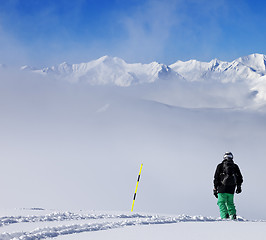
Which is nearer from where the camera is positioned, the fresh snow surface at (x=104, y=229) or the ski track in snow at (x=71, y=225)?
→ the fresh snow surface at (x=104, y=229)

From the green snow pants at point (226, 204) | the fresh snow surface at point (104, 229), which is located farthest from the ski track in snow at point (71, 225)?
the green snow pants at point (226, 204)

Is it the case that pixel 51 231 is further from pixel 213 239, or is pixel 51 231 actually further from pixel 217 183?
pixel 217 183

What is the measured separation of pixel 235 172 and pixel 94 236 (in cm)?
565

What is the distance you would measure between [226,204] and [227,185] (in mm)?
573

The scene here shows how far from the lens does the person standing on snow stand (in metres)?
10.4

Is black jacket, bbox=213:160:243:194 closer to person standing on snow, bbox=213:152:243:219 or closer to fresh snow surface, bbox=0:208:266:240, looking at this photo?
person standing on snow, bbox=213:152:243:219

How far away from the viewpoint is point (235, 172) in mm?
10594

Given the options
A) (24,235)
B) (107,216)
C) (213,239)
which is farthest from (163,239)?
(107,216)

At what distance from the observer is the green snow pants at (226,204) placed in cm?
1038

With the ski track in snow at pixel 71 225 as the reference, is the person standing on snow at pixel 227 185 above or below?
above

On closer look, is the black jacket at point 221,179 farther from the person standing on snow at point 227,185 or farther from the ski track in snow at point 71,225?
the ski track in snow at point 71,225

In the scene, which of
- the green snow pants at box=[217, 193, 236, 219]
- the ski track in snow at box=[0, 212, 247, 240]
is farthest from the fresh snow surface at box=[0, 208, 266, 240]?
the green snow pants at box=[217, 193, 236, 219]

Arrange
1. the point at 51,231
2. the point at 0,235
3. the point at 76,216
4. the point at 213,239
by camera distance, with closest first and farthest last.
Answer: the point at 213,239
the point at 0,235
the point at 51,231
the point at 76,216

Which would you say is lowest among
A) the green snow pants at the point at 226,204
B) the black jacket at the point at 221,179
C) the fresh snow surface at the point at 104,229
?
the fresh snow surface at the point at 104,229
